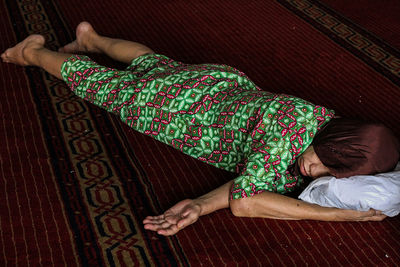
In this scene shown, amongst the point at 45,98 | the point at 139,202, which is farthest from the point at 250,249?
the point at 45,98

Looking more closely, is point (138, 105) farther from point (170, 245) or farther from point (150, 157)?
point (170, 245)

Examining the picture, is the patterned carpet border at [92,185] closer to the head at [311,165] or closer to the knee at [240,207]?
the knee at [240,207]

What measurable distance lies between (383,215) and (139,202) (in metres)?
0.73

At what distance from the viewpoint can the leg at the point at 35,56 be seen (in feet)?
6.70

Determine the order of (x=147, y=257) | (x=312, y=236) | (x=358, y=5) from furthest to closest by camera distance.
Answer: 1. (x=358, y=5)
2. (x=312, y=236)
3. (x=147, y=257)

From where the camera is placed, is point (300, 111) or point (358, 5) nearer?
point (300, 111)

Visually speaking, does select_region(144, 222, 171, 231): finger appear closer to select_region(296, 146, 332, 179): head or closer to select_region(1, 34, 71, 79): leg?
select_region(296, 146, 332, 179): head

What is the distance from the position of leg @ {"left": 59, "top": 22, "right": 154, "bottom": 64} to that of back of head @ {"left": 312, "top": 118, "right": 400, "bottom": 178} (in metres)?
0.91

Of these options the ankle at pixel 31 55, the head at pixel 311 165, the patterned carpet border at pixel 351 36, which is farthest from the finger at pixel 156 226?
the patterned carpet border at pixel 351 36

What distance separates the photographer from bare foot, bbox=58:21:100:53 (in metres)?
2.23

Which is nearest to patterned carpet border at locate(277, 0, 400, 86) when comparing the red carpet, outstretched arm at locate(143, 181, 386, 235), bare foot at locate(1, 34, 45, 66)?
the red carpet

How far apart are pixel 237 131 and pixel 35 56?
101 centimetres

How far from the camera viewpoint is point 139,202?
61.9 inches

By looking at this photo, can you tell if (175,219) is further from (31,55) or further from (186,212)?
(31,55)
